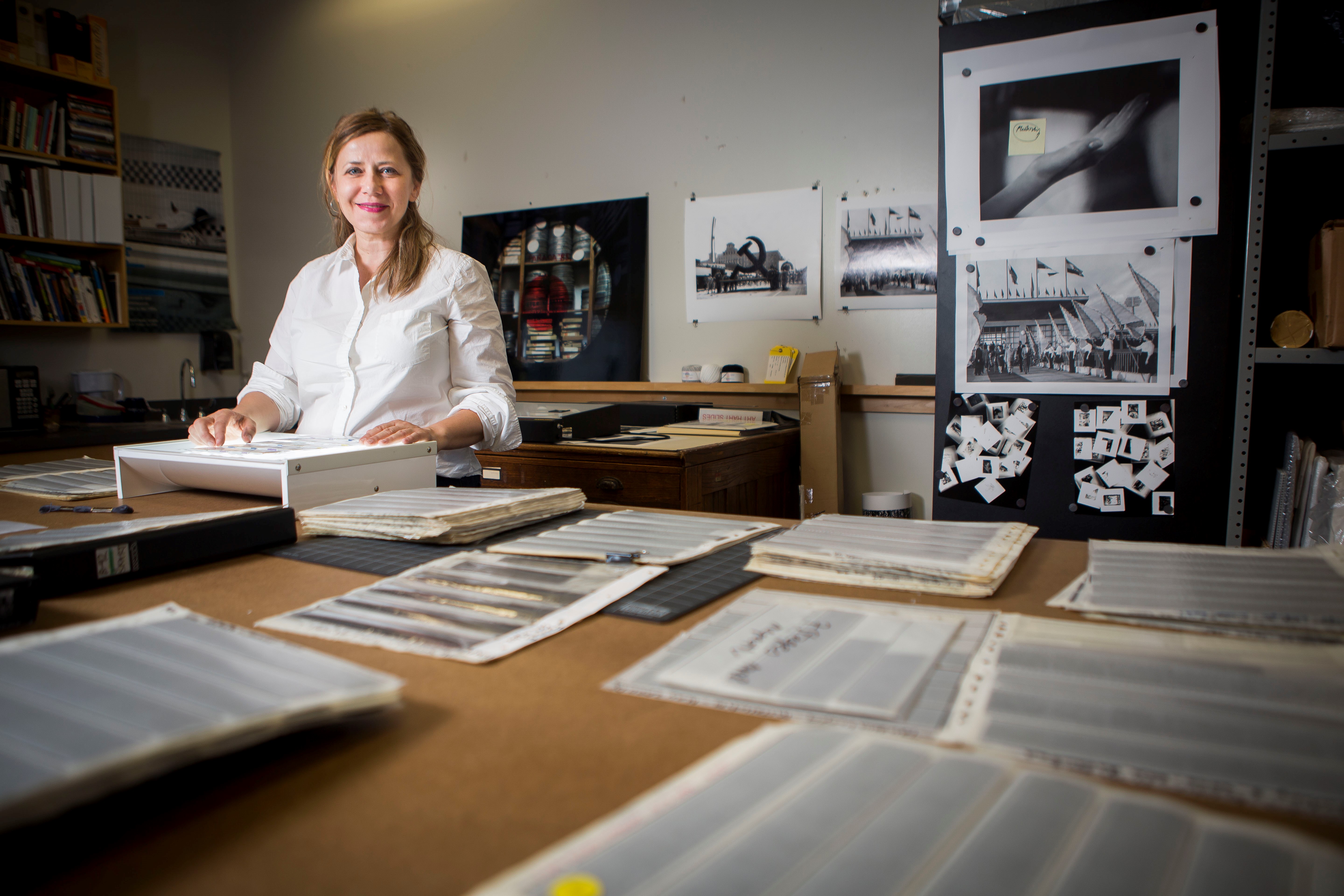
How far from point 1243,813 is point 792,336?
8.54ft

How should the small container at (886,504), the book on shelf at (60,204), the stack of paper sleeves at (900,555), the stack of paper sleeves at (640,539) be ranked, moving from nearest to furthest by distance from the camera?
the stack of paper sleeves at (900,555) → the stack of paper sleeves at (640,539) → the small container at (886,504) → the book on shelf at (60,204)

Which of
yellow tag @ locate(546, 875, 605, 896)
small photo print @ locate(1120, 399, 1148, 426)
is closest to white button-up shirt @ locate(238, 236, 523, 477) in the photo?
small photo print @ locate(1120, 399, 1148, 426)

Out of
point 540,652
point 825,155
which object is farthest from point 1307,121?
point 540,652

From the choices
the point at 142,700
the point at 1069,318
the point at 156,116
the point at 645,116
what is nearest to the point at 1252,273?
the point at 1069,318

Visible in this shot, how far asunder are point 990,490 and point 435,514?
1361 mm

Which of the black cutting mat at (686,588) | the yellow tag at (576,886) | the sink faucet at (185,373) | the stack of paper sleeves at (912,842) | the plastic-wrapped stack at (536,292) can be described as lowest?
the yellow tag at (576,886)

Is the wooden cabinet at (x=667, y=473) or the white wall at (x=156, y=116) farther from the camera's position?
the white wall at (x=156, y=116)

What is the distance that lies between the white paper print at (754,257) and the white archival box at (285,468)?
5.97ft

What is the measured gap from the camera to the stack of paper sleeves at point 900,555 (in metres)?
0.75

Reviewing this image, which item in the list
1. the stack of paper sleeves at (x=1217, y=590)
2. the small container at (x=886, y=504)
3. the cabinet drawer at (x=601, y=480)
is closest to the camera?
the stack of paper sleeves at (x=1217, y=590)

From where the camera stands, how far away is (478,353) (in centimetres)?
180

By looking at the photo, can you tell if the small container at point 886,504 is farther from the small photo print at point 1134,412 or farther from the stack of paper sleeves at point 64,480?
the stack of paper sleeves at point 64,480

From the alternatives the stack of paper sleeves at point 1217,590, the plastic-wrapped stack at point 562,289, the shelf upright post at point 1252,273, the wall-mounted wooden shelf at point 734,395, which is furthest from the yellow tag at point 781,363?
the stack of paper sleeves at point 1217,590

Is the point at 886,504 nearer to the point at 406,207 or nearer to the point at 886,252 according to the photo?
the point at 886,252
